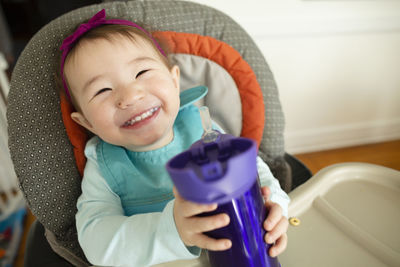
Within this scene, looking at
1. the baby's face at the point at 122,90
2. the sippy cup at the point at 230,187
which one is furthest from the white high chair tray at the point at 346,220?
the baby's face at the point at 122,90

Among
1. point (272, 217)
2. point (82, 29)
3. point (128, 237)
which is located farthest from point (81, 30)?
point (272, 217)

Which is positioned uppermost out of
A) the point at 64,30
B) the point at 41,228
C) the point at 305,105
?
the point at 64,30

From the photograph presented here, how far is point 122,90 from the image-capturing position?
0.60m

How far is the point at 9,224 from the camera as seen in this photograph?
1429mm

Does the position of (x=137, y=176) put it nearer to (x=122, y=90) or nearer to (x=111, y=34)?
(x=122, y=90)

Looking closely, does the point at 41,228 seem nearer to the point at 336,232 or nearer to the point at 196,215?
the point at 196,215

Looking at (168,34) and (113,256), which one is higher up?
(168,34)

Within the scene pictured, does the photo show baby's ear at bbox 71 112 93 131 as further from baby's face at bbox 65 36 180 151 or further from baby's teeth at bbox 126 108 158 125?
baby's teeth at bbox 126 108 158 125

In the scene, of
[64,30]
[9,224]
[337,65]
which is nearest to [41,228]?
[64,30]

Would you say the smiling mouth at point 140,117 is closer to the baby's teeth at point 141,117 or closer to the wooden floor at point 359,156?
the baby's teeth at point 141,117

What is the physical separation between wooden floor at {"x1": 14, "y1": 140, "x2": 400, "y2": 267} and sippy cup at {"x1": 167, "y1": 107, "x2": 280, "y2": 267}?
51.8 inches

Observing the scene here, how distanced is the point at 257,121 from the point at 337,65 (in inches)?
37.3

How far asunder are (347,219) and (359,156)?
1.28 meters

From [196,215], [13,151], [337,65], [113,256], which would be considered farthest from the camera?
[337,65]
